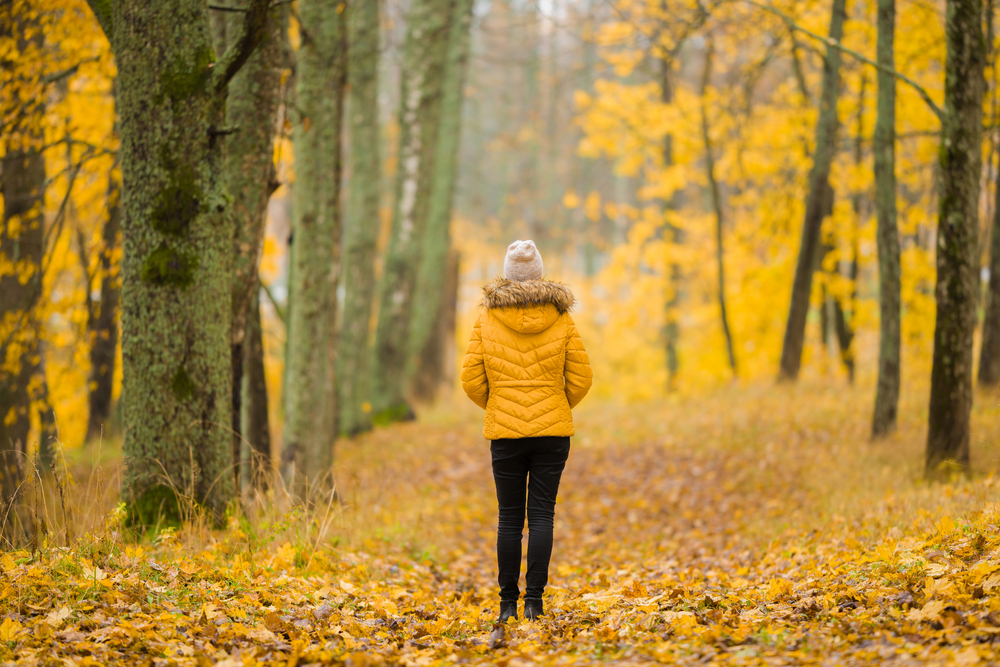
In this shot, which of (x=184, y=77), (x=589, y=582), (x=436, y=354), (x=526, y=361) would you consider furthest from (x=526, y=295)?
(x=436, y=354)

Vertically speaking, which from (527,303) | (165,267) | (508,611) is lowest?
(508,611)

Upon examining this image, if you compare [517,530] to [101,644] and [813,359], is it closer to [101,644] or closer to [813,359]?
[101,644]

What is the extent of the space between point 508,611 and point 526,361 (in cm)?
149

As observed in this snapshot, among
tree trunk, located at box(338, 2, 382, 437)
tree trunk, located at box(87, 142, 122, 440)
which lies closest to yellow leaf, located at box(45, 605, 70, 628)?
tree trunk, located at box(87, 142, 122, 440)

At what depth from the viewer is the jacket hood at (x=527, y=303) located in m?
4.20

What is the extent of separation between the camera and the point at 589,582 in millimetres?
5410

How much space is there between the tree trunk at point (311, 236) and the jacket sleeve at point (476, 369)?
3.44 meters

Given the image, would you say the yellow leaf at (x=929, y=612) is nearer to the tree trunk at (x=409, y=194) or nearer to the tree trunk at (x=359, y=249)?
the tree trunk at (x=359, y=249)

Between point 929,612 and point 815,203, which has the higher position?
point 815,203

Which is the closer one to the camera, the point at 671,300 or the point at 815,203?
the point at 815,203

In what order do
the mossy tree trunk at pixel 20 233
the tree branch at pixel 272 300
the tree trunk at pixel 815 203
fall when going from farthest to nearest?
the tree trunk at pixel 815 203 → the mossy tree trunk at pixel 20 233 → the tree branch at pixel 272 300

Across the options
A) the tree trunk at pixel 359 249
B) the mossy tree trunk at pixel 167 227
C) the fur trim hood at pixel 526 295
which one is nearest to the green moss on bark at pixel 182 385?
the mossy tree trunk at pixel 167 227

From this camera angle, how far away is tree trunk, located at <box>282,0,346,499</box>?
7230 mm

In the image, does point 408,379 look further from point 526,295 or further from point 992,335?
point 526,295
